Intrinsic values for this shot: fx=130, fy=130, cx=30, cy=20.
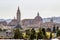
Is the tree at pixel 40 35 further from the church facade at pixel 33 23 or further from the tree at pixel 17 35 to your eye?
the tree at pixel 17 35

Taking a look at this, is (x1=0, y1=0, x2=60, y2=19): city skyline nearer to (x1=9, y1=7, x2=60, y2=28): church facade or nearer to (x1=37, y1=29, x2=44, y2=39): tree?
(x1=9, y1=7, x2=60, y2=28): church facade

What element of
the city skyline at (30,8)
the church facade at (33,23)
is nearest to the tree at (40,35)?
the church facade at (33,23)

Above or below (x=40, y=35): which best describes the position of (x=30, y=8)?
above

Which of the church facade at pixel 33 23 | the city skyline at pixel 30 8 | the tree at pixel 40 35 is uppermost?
the city skyline at pixel 30 8

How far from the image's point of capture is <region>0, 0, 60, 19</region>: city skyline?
2824mm

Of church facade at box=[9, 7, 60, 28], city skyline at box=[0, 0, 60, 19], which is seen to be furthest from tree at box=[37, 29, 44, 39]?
city skyline at box=[0, 0, 60, 19]

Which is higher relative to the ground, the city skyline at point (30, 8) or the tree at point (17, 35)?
the city skyline at point (30, 8)

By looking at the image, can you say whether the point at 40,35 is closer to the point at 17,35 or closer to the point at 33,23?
the point at 33,23

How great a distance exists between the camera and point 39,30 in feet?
9.30

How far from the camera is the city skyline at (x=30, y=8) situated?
2824mm

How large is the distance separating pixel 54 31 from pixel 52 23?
0.18 m

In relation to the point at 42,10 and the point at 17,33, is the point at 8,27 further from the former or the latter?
the point at 42,10

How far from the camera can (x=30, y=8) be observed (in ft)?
9.37

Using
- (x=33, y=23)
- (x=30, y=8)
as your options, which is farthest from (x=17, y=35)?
(x=30, y=8)
